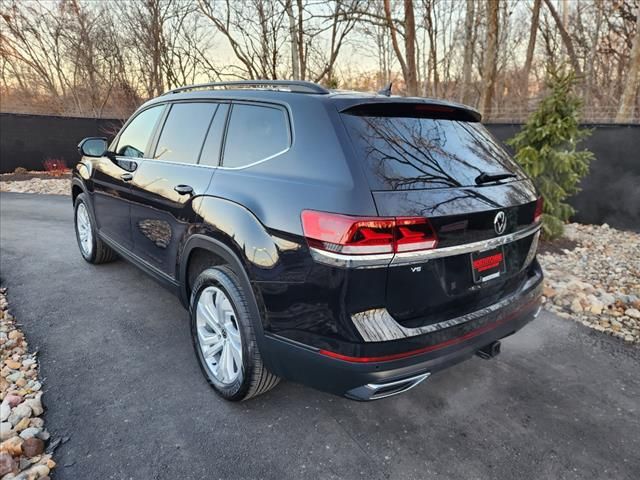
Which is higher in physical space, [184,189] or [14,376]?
[184,189]

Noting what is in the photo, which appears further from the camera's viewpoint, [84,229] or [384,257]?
[84,229]

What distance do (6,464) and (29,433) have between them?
0.24m

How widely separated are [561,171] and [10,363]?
6.69 metres

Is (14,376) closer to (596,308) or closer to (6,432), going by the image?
(6,432)

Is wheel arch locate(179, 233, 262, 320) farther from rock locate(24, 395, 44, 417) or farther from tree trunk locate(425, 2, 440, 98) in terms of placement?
tree trunk locate(425, 2, 440, 98)

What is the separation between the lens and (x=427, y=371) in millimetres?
1833

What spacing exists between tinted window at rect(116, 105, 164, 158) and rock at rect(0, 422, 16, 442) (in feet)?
6.66

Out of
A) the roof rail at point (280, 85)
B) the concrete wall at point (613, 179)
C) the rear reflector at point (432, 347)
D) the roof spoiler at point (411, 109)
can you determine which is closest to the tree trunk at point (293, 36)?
the concrete wall at point (613, 179)

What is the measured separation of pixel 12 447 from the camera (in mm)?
1957

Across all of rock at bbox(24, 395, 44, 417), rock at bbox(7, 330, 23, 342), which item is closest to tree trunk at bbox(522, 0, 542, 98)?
rock at bbox(7, 330, 23, 342)

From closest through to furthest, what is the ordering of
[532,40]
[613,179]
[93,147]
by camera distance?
1. [93,147]
2. [613,179]
3. [532,40]

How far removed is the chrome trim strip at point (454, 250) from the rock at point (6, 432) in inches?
83.1

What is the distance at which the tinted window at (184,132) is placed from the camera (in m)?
2.70

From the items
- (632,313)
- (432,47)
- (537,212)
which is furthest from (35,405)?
(432,47)
